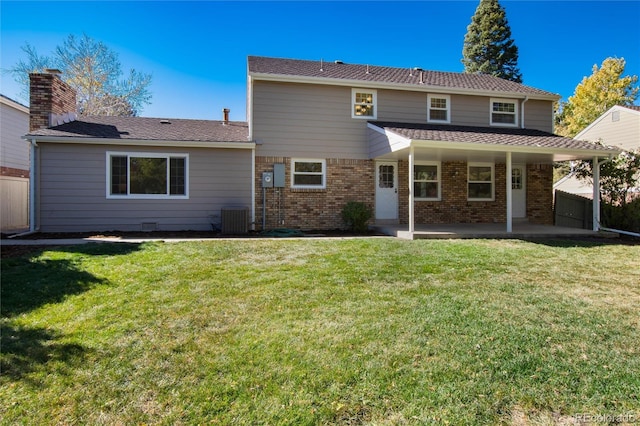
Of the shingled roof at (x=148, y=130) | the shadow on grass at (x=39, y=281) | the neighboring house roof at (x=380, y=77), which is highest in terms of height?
the neighboring house roof at (x=380, y=77)

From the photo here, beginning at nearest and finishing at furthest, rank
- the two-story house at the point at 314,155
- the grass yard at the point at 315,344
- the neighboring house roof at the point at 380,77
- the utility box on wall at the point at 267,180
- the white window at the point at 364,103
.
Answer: the grass yard at the point at 315,344 < the two-story house at the point at 314,155 < the utility box on wall at the point at 267,180 < the neighboring house roof at the point at 380,77 < the white window at the point at 364,103

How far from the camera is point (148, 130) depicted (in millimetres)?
11852

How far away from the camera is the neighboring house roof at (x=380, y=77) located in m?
12.2

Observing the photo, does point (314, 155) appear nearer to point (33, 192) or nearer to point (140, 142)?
point (140, 142)

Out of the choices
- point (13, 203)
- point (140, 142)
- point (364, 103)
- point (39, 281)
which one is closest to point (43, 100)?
point (140, 142)

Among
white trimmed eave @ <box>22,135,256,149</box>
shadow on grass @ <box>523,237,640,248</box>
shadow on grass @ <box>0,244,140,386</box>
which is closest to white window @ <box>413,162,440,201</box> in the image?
shadow on grass @ <box>523,237,640,248</box>

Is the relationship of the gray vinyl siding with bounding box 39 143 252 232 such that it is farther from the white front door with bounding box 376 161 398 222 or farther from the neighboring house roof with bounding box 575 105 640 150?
the neighboring house roof with bounding box 575 105 640 150

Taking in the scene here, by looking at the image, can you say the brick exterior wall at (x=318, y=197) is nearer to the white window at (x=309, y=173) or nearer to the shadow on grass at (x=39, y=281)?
the white window at (x=309, y=173)

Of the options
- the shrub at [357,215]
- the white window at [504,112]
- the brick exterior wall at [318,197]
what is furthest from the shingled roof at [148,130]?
the white window at [504,112]

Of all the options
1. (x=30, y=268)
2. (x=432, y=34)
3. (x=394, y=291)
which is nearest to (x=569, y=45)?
(x=432, y=34)

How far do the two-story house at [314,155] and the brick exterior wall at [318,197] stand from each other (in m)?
0.04

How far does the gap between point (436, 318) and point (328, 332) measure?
3.98 feet

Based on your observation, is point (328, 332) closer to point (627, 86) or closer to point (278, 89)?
point (278, 89)

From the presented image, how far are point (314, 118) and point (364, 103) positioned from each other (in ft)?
6.42
